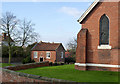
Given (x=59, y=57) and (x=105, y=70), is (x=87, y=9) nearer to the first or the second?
(x=105, y=70)

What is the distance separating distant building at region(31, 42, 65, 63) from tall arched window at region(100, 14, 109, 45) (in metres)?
27.8

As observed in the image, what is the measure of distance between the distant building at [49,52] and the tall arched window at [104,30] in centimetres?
2784

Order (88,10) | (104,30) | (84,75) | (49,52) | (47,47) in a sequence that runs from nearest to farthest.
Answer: (84,75)
(104,30)
(88,10)
(49,52)
(47,47)

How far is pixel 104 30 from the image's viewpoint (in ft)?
49.2

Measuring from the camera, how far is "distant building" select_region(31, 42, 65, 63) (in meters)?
42.5

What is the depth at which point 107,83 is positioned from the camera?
370 inches

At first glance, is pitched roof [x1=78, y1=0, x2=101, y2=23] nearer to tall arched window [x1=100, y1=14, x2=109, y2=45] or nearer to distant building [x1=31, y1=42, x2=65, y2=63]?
tall arched window [x1=100, y1=14, x2=109, y2=45]

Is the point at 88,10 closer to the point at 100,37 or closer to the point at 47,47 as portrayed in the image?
the point at 100,37

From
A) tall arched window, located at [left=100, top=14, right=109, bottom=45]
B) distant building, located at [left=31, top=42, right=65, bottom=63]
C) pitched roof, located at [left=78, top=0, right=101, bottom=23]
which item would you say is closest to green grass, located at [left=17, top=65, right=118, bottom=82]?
tall arched window, located at [left=100, top=14, right=109, bottom=45]

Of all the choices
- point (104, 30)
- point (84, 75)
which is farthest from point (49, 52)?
point (84, 75)

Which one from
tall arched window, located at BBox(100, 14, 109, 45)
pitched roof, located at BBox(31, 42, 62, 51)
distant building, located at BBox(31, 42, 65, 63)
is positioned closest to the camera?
tall arched window, located at BBox(100, 14, 109, 45)

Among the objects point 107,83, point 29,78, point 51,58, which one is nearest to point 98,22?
point 107,83

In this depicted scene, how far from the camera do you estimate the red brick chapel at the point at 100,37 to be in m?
14.4

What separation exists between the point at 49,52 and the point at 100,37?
29.2 meters
